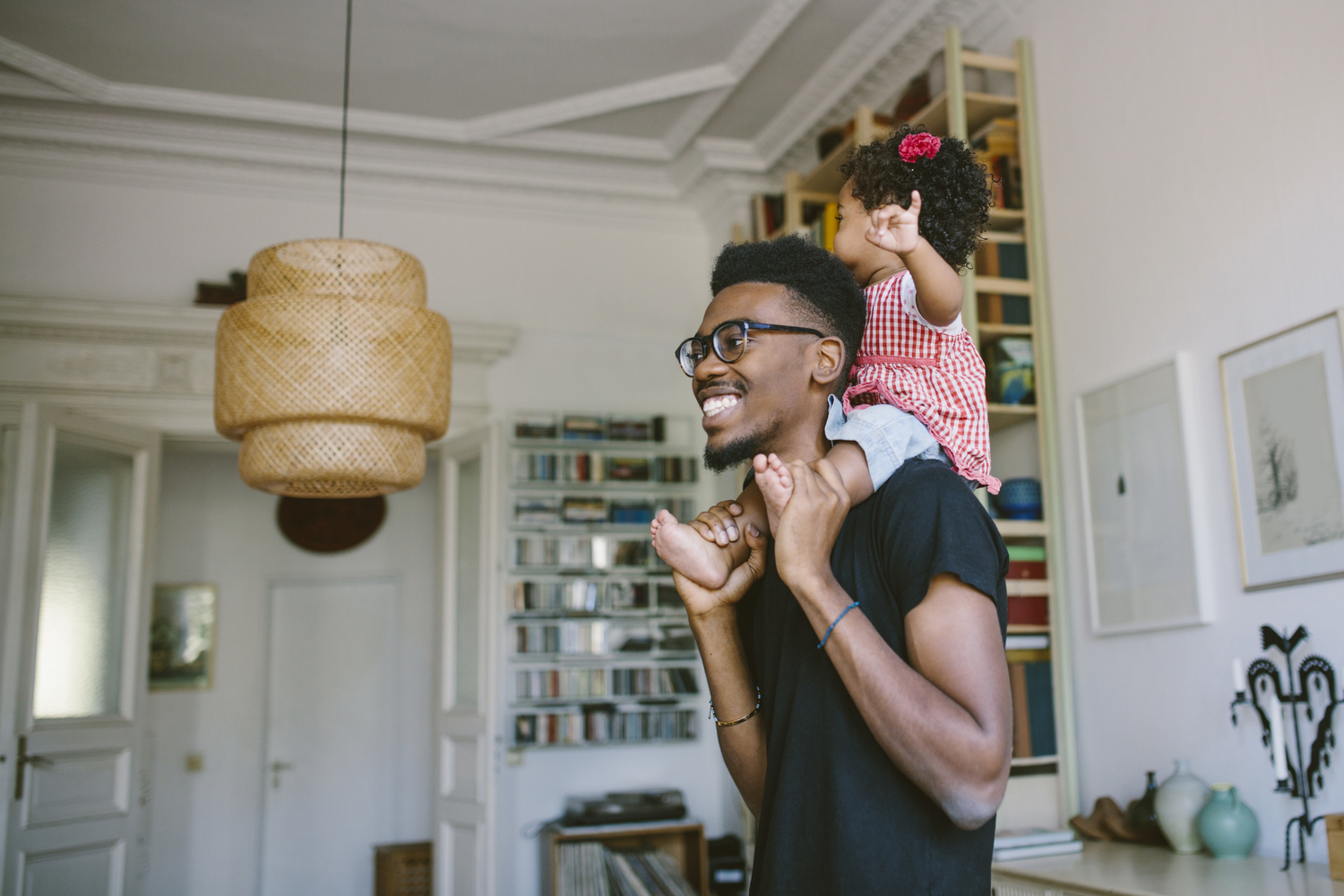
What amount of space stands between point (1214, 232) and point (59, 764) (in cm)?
469

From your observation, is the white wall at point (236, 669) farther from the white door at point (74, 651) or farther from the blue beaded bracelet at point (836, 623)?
the blue beaded bracelet at point (836, 623)

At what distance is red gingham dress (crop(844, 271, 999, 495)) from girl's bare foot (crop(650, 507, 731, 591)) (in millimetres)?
271

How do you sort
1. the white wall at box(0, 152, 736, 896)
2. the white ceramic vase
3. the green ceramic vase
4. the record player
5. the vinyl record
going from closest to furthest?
the green ceramic vase
the white ceramic vase
the record player
the white wall at box(0, 152, 736, 896)
the vinyl record

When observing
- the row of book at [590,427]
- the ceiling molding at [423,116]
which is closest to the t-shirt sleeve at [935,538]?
the ceiling molding at [423,116]

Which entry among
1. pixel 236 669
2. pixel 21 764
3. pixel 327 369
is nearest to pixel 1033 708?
pixel 327 369

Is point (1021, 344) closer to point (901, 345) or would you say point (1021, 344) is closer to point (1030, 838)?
point (1030, 838)

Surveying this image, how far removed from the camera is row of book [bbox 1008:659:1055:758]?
3.46m

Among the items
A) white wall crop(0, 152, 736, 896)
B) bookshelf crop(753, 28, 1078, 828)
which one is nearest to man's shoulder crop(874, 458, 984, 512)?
bookshelf crop(753, 28, 1078, 828)

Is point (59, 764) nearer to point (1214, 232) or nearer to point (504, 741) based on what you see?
point (504, 741)

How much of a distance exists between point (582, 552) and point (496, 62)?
234 centimetres

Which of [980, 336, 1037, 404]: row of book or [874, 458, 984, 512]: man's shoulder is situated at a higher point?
[980, 336, 1037, 404]: row of book

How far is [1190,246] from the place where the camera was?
3.13 meters

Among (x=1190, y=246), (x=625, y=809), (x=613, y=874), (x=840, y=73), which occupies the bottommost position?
(x=613, y=874)

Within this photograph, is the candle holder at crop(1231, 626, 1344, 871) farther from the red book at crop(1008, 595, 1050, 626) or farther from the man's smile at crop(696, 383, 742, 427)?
the man's smile at crop(696, 383, 742, 427)
